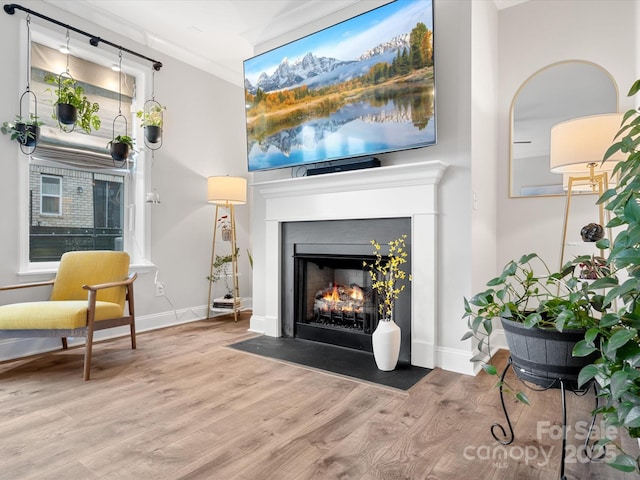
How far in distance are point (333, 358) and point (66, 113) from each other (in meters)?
2.69

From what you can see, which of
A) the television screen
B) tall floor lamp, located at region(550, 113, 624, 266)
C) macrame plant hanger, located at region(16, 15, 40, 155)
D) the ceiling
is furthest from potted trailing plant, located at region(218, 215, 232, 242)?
tall floor lamp, located at region(550, 113, 624, 266)

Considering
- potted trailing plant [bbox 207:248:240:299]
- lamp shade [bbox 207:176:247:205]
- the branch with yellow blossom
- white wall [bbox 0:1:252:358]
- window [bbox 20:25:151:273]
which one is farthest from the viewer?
potted trailing plant [bbox 207:248:240:299]

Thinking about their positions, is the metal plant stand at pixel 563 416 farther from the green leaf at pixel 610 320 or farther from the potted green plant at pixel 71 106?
the potted green plant at pixel 71 106

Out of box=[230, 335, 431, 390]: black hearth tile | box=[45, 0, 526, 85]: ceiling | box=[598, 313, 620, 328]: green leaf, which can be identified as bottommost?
box=[230, 335, 431, 390]: black hearth tile

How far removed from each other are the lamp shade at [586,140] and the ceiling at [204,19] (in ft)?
4.72

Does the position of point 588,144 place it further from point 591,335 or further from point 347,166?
point 591,335

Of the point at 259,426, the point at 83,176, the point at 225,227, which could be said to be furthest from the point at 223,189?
the point at 259,426

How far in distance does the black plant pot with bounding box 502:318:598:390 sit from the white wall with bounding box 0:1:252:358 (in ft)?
9.86

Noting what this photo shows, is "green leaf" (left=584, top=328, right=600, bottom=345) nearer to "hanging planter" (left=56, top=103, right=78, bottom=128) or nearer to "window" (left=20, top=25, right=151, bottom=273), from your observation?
"hanging planter" (left=56, top=103, right=78, bottom=128)

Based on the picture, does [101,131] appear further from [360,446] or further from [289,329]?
[360,446]

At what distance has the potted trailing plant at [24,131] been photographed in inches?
112

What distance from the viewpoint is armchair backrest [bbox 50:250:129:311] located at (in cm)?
296

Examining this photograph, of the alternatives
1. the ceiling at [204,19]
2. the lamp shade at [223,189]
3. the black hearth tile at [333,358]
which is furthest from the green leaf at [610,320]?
the lamp shade at [223,189]

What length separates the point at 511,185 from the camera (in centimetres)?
315
